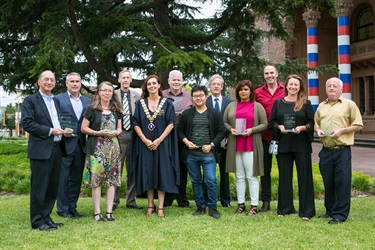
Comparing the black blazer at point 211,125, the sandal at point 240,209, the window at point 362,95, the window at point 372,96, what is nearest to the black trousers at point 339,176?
the sandal at point 240,209

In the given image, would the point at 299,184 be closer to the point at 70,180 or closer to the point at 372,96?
the point at 70,180

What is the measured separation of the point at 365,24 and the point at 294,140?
27.1 m

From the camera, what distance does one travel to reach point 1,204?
24.9 feet

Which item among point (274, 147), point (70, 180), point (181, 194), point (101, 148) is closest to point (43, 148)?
point (101, 148)

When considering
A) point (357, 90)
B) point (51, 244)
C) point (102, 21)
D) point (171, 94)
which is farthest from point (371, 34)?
point (51, 244)

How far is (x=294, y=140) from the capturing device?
6.07m

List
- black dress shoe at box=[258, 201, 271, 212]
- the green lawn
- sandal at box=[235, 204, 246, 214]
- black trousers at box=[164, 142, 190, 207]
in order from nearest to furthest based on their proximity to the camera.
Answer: the green lawn
sandal at box=[235, 204, 246, 214]
black dress shoe at box=[258, 201, 271, 212]
black trousers at box=[164, 142, 190, 207]

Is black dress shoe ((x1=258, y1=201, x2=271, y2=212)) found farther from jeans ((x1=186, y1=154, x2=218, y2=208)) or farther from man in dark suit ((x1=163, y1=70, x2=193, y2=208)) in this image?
man in dark suit ((x1=163, y1=70, x2=193, y2=208))

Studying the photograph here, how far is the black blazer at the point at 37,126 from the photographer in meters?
5.29

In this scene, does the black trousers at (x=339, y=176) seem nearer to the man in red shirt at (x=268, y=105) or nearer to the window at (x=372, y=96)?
the man in red shirt at (x=268, y=105)

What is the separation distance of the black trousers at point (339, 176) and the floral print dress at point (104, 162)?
294 cm

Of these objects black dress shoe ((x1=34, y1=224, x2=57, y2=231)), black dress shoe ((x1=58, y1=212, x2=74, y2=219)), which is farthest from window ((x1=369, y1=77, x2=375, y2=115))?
black dress shoe ((x1=34, y1=224, x2=57, y2=231))

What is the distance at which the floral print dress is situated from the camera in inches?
234

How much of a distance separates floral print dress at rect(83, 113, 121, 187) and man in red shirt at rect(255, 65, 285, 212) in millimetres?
2282
